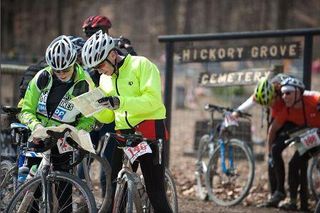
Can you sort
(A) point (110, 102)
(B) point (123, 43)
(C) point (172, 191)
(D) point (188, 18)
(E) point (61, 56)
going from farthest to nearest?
(D) point (188, 18)
(B) point (123, 43)
(C) point (172, 191)
(E) point (61, 56)
(A) point (110, 102)

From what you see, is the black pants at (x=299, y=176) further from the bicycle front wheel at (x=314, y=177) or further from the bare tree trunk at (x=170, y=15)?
the bare tree trunk at (x=170, y=15)

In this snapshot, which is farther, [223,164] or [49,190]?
[223,164]

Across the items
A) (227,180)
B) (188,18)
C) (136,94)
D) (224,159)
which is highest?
(188,18)

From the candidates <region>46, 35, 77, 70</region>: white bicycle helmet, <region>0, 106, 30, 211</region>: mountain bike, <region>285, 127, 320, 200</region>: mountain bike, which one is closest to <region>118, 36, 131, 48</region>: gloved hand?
<region>0, 106, 30, 211</region>: mountain bike

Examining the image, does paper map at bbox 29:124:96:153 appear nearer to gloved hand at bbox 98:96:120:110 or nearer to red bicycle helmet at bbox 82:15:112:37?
gloved hand at bbox 98:96:120:110

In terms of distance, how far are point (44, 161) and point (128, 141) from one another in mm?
665

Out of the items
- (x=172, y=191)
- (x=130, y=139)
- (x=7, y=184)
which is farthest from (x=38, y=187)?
(x=172, y=191)

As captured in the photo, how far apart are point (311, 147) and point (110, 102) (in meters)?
3.44

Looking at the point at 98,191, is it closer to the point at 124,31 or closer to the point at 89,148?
the point at 89,148

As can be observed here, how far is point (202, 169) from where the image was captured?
9508 mm

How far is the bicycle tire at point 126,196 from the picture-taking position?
5.89 meters

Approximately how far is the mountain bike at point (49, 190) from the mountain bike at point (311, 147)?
126 inches

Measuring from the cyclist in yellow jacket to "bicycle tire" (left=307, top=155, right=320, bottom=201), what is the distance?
2.89 meters

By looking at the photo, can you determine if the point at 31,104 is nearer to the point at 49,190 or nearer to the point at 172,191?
the point at 49,190
